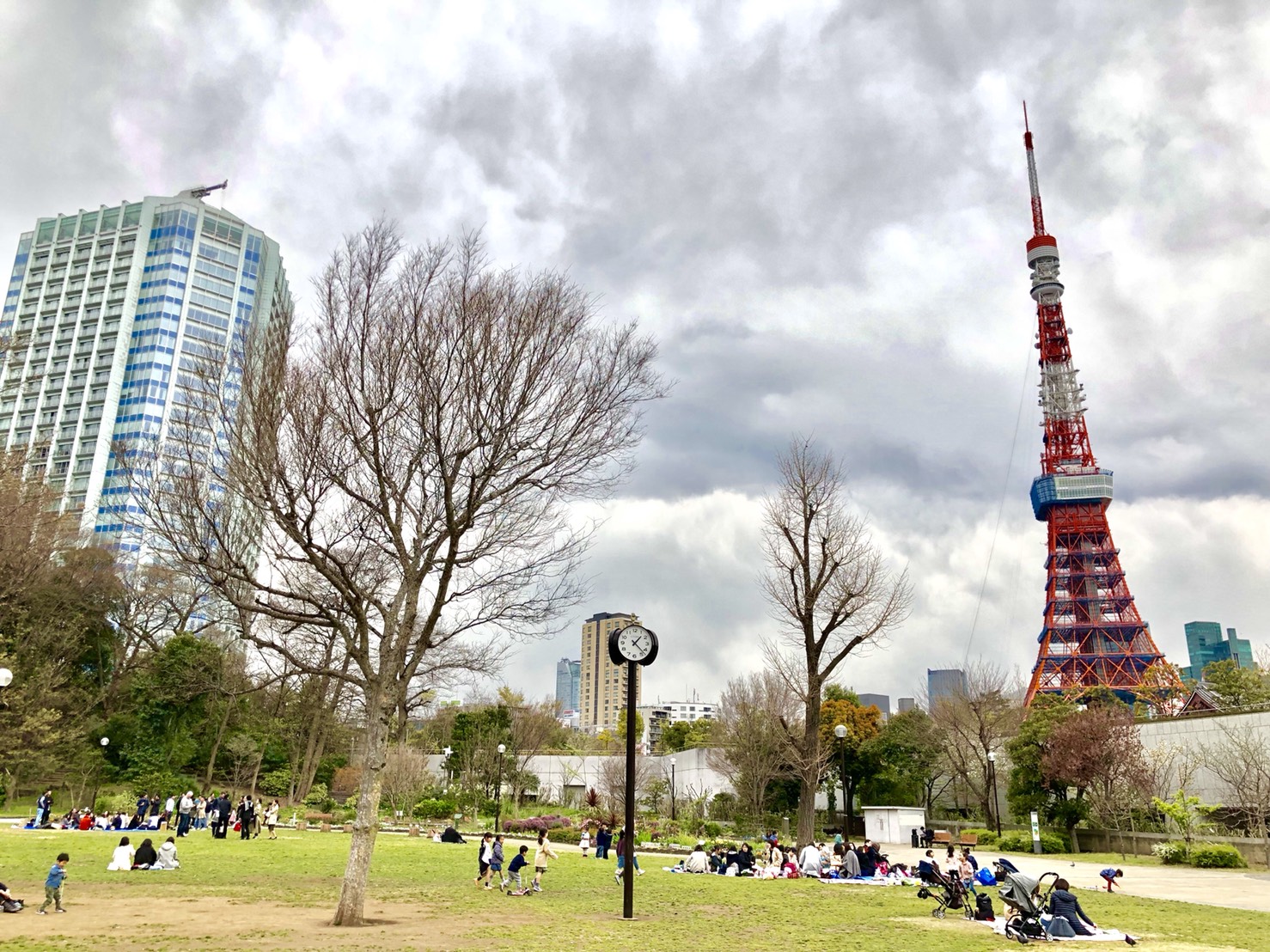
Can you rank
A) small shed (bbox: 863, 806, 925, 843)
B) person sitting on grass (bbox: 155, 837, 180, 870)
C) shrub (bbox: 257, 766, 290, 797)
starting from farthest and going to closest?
1. shrub (bbox: 257, 766, 290, 797)
2. small shed (bbox: 863, 806, 925, 843)
3. person sitting on grass (bbox: 155, 837, 180, 870)

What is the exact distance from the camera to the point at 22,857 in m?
19.1

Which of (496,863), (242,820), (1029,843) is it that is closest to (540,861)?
(496,863)

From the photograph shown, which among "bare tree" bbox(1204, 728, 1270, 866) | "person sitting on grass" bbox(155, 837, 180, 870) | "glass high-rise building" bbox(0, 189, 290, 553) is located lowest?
"person sitting on grass" bbox(155, 837, 180, 870)

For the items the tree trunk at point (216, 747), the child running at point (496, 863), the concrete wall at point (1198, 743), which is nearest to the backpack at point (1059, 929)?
the child running at point (496, 863)

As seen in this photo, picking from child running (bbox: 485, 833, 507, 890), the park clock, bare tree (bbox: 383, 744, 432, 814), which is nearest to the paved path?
the park clock

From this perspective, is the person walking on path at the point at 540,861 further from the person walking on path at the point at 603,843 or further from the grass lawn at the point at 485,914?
the person walking on path at the point at 603,843

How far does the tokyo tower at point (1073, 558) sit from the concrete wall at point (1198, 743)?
23.0m

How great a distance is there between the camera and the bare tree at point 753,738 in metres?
38.5

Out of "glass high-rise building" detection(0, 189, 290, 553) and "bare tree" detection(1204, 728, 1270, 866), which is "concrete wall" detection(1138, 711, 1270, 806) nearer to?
"bare tree" detection(1204, 728, 1270, 866)

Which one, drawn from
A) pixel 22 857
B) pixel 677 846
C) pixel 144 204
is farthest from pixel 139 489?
pixel 144 204

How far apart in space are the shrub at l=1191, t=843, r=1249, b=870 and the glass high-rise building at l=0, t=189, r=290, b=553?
92817 millimetres

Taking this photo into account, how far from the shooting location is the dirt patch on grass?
9.75 meters

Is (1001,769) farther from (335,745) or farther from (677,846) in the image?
(335,745)

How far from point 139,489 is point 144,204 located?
118 metres
